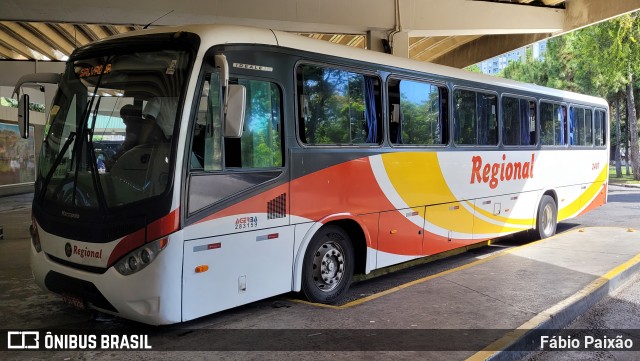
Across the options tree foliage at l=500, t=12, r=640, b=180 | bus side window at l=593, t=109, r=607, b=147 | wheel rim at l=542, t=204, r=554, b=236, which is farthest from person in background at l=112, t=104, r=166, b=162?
tree foliage at l=500, t=12, r=640, b=180

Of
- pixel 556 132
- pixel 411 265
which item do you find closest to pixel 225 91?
pixel 411 265

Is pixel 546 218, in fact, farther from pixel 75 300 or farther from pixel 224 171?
pixel 75 300

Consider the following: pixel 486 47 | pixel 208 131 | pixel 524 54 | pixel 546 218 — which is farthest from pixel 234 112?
pixel 524 54

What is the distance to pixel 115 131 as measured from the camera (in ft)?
16.7

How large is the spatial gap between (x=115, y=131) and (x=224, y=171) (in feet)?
3.71

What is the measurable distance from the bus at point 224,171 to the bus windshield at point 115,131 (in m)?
0.01

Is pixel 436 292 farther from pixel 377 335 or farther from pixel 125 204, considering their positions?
pixel 125 204

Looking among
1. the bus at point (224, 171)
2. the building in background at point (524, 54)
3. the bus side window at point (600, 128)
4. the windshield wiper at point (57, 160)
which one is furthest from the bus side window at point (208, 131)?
the building in background at point (524, 54)

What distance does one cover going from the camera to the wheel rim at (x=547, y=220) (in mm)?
11164

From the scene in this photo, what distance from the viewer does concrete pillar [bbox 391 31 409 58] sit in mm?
13367

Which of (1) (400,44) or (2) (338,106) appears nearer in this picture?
Result: (2) (338,106)

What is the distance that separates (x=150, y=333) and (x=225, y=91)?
2.51 metres

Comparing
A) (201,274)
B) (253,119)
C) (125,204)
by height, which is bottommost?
(201,274)

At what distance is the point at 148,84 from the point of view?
5.05m
